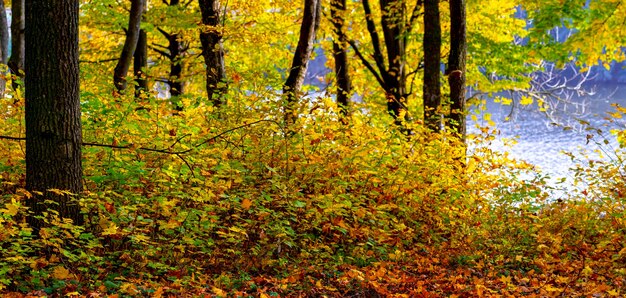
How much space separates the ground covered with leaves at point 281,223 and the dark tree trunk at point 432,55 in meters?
1.77

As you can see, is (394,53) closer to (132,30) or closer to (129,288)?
(132,30)

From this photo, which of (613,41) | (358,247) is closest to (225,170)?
(358,247)

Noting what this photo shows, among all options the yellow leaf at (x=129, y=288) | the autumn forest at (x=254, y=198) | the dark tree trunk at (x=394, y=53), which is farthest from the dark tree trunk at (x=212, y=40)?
the dark tree trunk at (x=394, y=53)

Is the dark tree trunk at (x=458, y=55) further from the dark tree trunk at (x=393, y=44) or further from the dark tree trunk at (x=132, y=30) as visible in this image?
the dark tree trunk at (x=132, y=30)

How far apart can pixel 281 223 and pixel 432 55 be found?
19.6ft

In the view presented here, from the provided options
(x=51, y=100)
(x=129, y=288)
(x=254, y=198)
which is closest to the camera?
(x=129, y=288)

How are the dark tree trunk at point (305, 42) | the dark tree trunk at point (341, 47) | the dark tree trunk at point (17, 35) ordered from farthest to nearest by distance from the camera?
the dark tree trunk at point (341, 47) < the dark tree trunk at point (305, 42) < the dark tree trunk at point (17, 35)

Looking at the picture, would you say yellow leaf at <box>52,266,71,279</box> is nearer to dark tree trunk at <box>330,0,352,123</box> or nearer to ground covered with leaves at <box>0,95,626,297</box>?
ground covered with leaves at <box>0,95,626,297</box>

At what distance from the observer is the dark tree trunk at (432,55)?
1108cm

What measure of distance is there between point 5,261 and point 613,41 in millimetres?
11951

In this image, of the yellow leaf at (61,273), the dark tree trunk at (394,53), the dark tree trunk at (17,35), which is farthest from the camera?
the dark tree trunk at (394,53)

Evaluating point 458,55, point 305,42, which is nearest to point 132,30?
point 305,42

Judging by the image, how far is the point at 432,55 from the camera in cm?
1121

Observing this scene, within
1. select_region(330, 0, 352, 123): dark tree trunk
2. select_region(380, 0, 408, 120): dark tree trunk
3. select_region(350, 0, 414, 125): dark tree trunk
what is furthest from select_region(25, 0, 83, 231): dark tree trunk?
A: select_region(380, 0, 408, 120): dark tree trunk
